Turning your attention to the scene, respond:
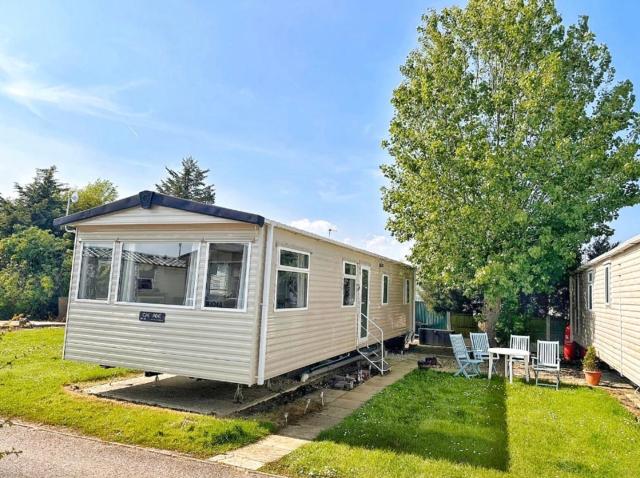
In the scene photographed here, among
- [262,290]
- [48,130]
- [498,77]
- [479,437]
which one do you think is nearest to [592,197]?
[498,77]

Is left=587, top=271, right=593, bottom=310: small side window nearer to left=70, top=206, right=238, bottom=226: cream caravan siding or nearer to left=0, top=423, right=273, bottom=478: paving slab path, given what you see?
left=70, top=206, right=238, bottom=226: cream caravan siding

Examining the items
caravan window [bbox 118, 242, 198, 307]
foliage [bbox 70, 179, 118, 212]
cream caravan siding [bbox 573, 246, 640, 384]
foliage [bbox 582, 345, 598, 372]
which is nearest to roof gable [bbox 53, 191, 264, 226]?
caravan window [bbox 118, 242, 198, 307]

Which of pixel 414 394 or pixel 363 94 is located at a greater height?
pixel 363 94

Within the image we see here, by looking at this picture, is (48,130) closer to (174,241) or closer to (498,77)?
(174,241)

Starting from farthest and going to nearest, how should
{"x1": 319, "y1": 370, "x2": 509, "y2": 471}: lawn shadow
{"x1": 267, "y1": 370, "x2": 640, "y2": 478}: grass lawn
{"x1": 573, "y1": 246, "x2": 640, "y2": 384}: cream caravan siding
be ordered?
1. {"x1": 573, "y1": 246, "x2": 640, "y2": 384}: cream caravan siding
2. {"x1": 319, "y1": 370, "x2": 509, "y2": 471}: lawn shadow
3. {"x1": 267, "y1": 370, "x2": 640, "y2": 478}: grass lawn

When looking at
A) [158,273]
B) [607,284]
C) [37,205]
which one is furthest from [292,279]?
[37,205]

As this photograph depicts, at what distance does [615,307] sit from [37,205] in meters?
31.6

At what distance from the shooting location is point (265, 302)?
6703 millimetres

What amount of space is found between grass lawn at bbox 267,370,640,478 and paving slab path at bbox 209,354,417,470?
0.62 ft

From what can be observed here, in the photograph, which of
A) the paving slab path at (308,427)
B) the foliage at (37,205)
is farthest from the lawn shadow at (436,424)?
the foliage at (37,205)

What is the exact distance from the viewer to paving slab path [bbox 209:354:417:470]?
4934 millimetres

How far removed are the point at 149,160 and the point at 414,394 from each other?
14.9m

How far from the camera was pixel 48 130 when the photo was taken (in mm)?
13109

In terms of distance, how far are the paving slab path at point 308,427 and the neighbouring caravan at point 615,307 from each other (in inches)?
176
